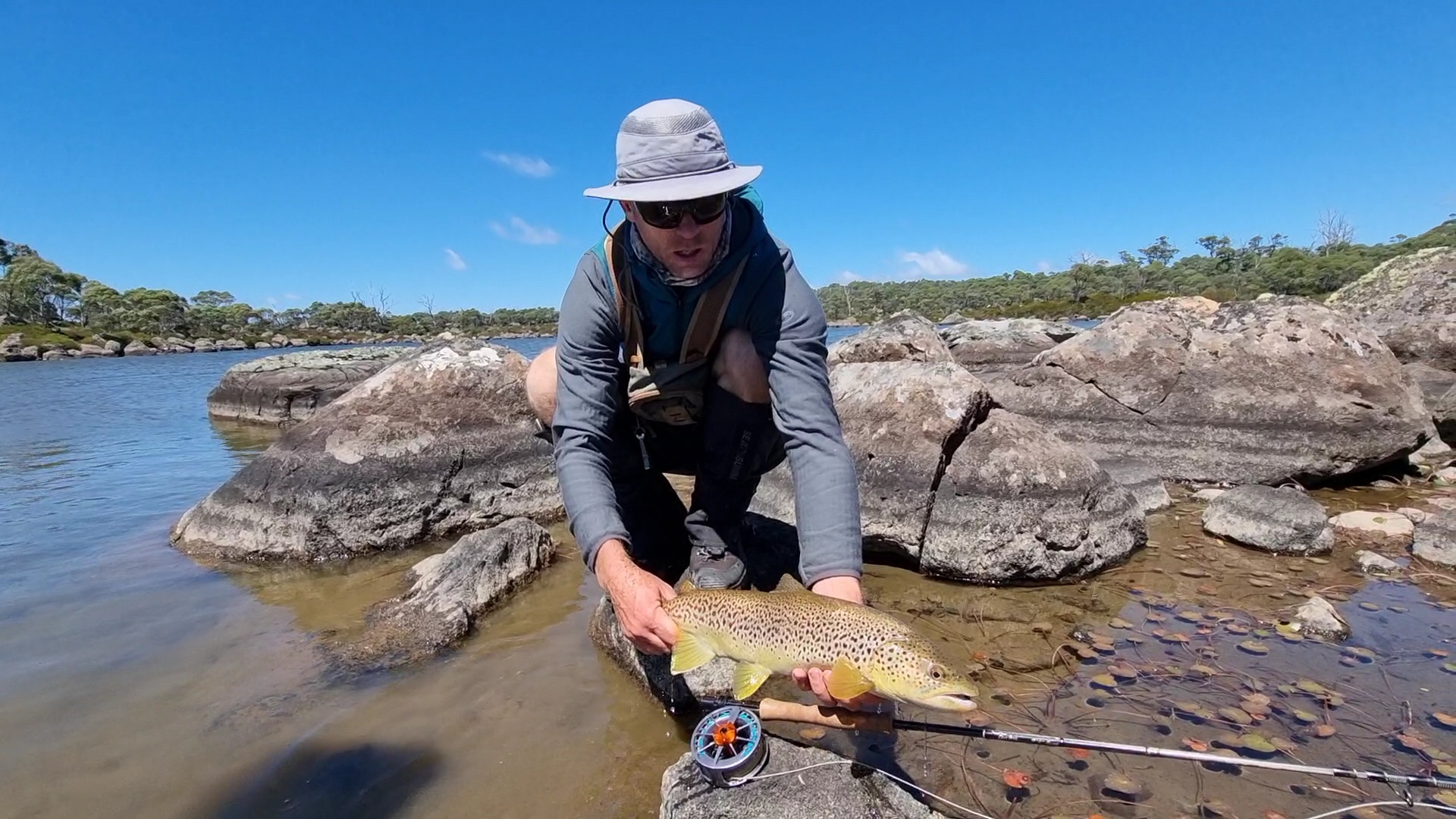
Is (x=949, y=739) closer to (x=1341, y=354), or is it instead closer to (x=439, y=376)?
(x=439, y=376)

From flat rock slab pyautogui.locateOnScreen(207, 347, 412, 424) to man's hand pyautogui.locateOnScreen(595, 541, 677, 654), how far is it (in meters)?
18.1

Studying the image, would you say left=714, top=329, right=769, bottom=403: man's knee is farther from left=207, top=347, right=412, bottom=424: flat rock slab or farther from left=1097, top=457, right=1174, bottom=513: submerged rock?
left=207, top=347, right=412, bottom=424: flat rock slab

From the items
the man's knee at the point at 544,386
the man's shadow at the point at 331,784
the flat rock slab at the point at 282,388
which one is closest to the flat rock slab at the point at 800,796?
the man's shadow at the point at 331,784

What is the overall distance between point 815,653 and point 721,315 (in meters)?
1.63

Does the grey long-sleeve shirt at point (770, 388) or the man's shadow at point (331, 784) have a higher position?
the grey long-sleeve shirt at point (770, 388)

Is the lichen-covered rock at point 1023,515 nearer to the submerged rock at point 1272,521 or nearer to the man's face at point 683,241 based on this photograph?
the submerged rock at point 1272,521

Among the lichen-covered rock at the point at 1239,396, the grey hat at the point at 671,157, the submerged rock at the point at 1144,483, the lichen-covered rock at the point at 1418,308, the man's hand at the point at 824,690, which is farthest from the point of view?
the lichen-covered rock at the point at 1418,308

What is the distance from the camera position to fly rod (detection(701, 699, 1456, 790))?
7.86 ft

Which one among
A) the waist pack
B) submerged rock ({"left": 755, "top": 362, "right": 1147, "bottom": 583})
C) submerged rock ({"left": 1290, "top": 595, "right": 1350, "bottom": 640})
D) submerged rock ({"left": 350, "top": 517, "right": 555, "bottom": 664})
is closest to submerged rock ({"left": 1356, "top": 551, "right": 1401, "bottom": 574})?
submerged rock ({"left": 1290, "top": 595, "right": 1350, "bottom": 640})

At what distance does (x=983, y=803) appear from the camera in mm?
2955

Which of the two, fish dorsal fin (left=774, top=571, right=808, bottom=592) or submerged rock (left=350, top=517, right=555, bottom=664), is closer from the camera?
fish dorsal fin (left=774, top=571, right=808, bottom=592)

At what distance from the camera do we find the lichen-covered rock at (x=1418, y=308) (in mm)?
11320

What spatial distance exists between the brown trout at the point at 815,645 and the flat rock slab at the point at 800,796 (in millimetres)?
406

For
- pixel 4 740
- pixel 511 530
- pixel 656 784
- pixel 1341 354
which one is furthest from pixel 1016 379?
pixel 4 740
